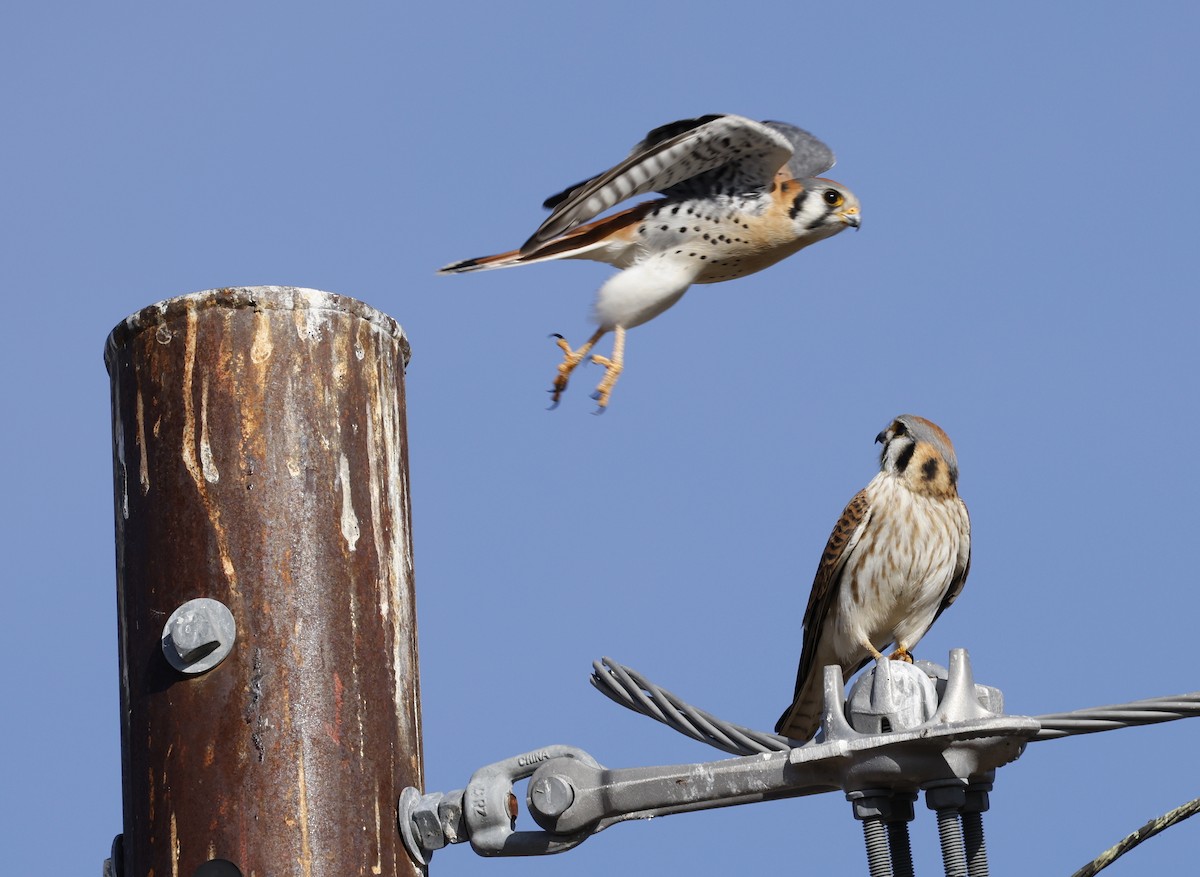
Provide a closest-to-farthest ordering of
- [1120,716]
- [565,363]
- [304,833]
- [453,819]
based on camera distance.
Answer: [1120,716], [304,833], [453,819], [565,363]

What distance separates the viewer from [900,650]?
6730 mm

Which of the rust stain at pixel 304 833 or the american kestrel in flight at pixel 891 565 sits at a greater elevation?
the american kestrel in flight at pixel 891 565

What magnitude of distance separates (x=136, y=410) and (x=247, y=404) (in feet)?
0.74

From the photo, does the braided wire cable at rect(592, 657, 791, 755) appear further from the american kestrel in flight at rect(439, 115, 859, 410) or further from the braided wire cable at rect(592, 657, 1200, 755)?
the american kestrel in flight at rect(439, 115, 859, 410)

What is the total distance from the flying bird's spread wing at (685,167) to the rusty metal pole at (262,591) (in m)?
2.44

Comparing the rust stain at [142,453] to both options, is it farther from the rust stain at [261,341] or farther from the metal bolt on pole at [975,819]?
the metal bolt on pole at [975,819]

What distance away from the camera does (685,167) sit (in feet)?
21.0

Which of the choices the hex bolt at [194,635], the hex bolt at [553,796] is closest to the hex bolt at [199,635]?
the hex bolt at [194,635]

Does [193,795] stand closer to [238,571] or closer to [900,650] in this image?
[238,571]

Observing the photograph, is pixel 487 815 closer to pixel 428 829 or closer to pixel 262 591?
pixel 428 829

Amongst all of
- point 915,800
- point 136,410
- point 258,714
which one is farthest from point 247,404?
point 915,800

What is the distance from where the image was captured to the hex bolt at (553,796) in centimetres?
311

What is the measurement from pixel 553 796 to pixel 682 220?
11.9 ft

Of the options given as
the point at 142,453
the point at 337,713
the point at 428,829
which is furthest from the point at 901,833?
the point at 142,453
